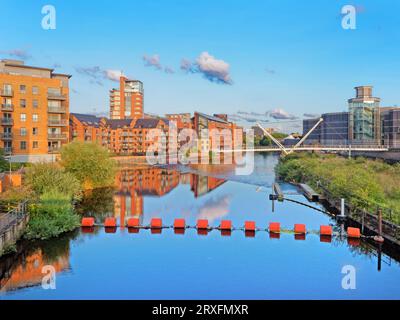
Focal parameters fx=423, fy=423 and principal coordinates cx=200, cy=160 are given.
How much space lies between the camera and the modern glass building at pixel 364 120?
242 ft

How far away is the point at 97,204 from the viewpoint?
2300 cm

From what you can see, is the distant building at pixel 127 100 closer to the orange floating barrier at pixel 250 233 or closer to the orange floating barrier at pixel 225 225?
the orange floating barrier at pixel 225 225

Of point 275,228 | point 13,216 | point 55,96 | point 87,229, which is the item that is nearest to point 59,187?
point 87,229

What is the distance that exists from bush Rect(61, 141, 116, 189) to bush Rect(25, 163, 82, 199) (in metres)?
7.72

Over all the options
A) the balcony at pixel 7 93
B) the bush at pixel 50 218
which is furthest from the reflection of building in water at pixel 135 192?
the balcony at pixel 7 93

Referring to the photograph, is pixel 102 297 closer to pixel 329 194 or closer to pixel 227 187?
pixel 329 194

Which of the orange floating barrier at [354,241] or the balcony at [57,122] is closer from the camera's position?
the orange floating barrier at [354,241]

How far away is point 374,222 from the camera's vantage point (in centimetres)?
1580

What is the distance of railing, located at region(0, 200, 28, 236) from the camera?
523 inches

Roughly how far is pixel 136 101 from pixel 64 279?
97.4m

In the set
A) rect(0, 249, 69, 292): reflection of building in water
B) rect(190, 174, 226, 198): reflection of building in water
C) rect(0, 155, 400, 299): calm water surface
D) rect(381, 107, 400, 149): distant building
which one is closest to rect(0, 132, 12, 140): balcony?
rect(190, 174, 226, 198): reflection of building in water

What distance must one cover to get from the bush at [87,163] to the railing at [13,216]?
497 inches
